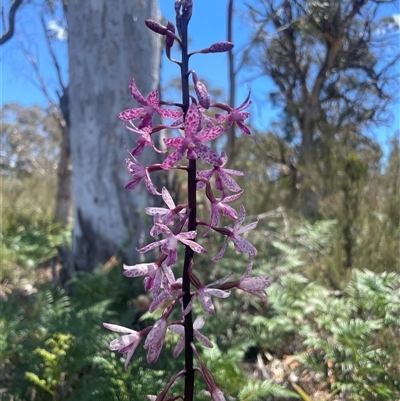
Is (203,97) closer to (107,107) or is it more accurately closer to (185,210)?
(185,210)

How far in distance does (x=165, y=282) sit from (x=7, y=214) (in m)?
8.34

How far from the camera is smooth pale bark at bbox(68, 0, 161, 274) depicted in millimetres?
4402

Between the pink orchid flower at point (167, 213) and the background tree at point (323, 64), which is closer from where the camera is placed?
the pink orchid flower at point (167, 213)

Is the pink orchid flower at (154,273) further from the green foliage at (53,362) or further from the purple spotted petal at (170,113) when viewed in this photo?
the green foliage at (53,362)

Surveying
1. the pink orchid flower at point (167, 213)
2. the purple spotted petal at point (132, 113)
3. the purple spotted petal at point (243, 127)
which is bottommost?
the pink orchid flower at point (167, 213)

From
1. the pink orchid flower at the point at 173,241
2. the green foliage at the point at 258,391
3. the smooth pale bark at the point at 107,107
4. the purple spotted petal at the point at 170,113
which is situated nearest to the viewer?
the pink orchid flower at the point at 173,241

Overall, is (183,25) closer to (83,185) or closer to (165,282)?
(165,282)

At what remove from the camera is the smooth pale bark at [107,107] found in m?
4.40

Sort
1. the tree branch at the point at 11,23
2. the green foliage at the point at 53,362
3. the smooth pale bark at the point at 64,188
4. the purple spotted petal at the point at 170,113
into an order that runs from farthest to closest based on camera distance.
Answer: the smooth pale bark at the point at 64,188 → the tree branch at the point at 11,23 → the green foliage at the point at 53,362 → the purple spotted petal at the point at 170,113

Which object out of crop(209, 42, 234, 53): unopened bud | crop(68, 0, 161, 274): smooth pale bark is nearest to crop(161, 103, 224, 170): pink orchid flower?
crop(209, 42, 234, 53): unopened bud

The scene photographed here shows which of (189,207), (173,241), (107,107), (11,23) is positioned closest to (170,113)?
(189,207)

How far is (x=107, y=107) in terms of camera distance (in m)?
4.45

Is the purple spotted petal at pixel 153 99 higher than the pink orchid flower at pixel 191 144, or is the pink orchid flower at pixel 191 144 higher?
the purple spotted petal at pixel 153 99

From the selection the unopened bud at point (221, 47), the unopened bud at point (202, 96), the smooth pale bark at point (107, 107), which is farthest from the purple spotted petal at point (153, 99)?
the smooth pale bark at point (107, 107)
